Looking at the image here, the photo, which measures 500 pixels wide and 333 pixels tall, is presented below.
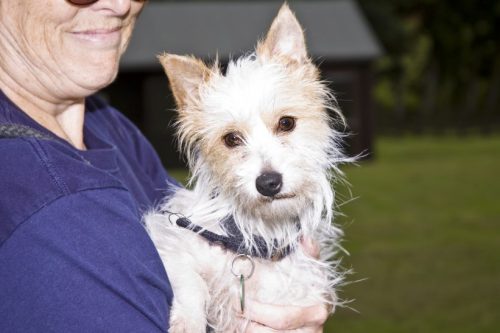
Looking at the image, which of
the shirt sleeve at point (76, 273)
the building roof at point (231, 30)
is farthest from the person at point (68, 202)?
the building roof at point (231, 30)

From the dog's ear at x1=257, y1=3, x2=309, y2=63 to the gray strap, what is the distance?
132 centimetres

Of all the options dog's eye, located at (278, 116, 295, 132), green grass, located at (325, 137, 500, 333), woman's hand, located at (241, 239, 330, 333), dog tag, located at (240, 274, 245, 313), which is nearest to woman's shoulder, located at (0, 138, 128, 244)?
dog tag, located at (240, 274, 245, 313)

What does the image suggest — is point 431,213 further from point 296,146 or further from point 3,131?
point 3,131

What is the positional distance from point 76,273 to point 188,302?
30.2 inches

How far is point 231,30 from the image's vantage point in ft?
124

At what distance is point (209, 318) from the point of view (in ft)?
11.3

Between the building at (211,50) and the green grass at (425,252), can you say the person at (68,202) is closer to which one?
the green grass at (425,252)

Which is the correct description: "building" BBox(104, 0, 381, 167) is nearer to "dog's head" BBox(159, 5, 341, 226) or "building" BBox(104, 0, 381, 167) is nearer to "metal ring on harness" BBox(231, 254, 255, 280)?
"dog's head" BBox(159, 5, 341, 226)

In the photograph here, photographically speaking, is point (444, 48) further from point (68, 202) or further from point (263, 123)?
point (68, 202)

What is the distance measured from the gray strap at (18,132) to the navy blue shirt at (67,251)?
0.07 feet

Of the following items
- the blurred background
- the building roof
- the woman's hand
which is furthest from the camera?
the building roof

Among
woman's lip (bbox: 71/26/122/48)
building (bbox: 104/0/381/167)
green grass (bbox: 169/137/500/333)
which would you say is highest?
woman's lip (bbox: 71/26/122/48)

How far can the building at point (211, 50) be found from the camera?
35969 millimetres

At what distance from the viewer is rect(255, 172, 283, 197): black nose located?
326cm
